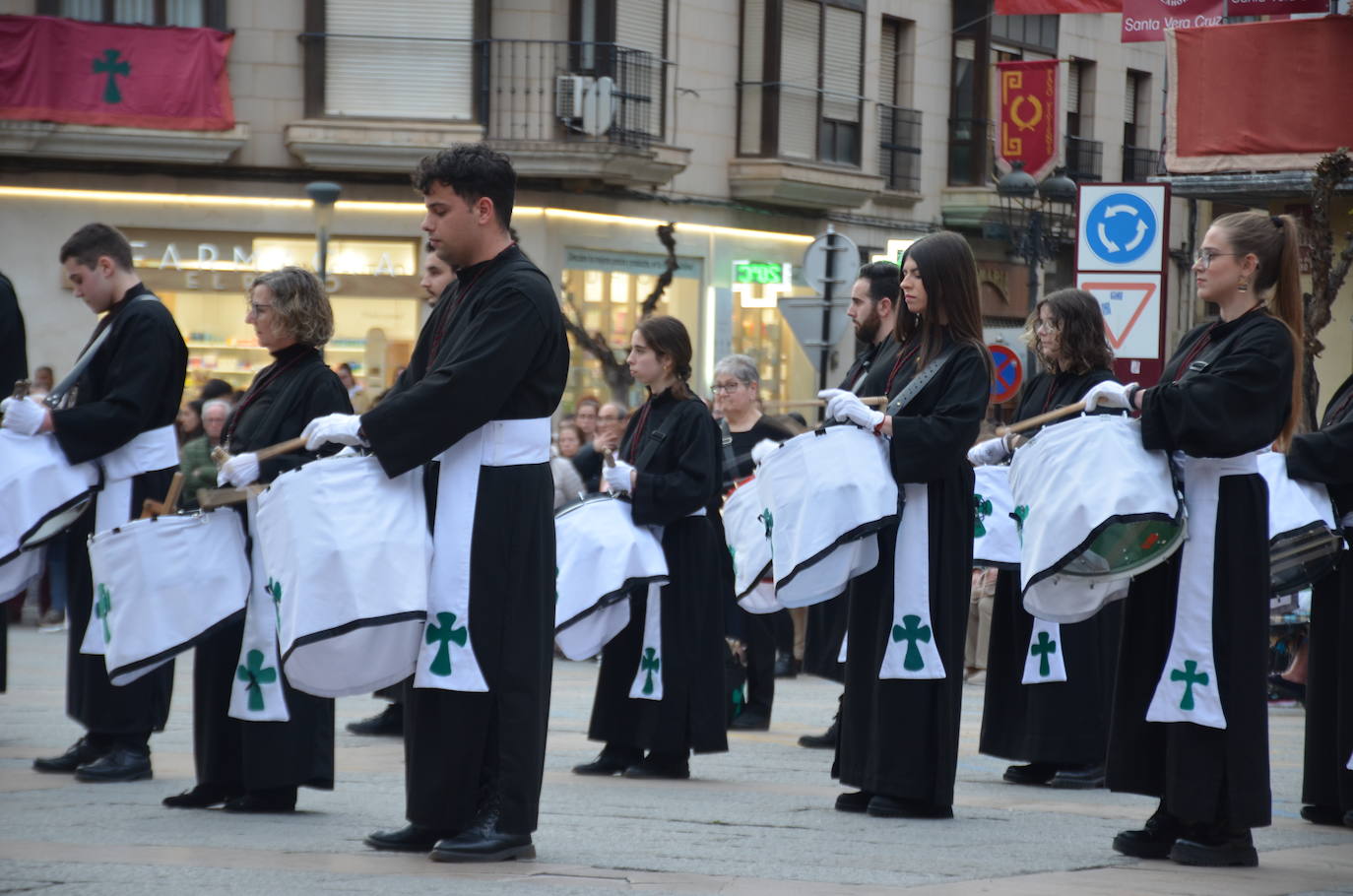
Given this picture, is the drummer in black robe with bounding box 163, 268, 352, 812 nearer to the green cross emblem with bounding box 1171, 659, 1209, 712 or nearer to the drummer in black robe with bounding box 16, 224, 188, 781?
the drummer in black robe with bounding box 16, 224, 188, 781

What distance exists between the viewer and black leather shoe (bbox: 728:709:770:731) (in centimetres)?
1074

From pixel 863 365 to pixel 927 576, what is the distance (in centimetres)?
138

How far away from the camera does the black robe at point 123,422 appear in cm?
770

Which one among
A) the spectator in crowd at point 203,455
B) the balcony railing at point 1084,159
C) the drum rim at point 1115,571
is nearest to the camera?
the drum rim at point 1115,571

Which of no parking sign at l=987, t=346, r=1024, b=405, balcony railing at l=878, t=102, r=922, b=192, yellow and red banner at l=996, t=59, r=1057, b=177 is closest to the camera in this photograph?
no parking sign at l=987, t=346, r=1024, b=405

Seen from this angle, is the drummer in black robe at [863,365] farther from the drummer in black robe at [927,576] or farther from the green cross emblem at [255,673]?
the green cross emblem at [255,673]

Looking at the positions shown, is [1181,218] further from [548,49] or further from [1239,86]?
[1239,86]

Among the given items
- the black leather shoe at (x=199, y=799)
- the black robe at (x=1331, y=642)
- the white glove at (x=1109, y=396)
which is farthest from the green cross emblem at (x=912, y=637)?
the black leather shoe at (x=199, y=799)

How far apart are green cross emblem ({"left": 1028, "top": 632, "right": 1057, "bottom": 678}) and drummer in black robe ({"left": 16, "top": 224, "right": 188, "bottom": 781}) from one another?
3.60m

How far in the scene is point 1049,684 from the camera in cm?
860

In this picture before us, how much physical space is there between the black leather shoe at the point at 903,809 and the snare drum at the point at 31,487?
3286mm

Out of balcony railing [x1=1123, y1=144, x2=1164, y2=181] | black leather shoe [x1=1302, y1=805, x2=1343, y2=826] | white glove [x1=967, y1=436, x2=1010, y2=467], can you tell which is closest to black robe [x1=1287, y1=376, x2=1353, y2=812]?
black leather shoe [x1=1302, y1=805, x2=1343, y2=826]

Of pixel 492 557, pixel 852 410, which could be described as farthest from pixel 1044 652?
pixel 492 557

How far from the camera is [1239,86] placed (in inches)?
659
